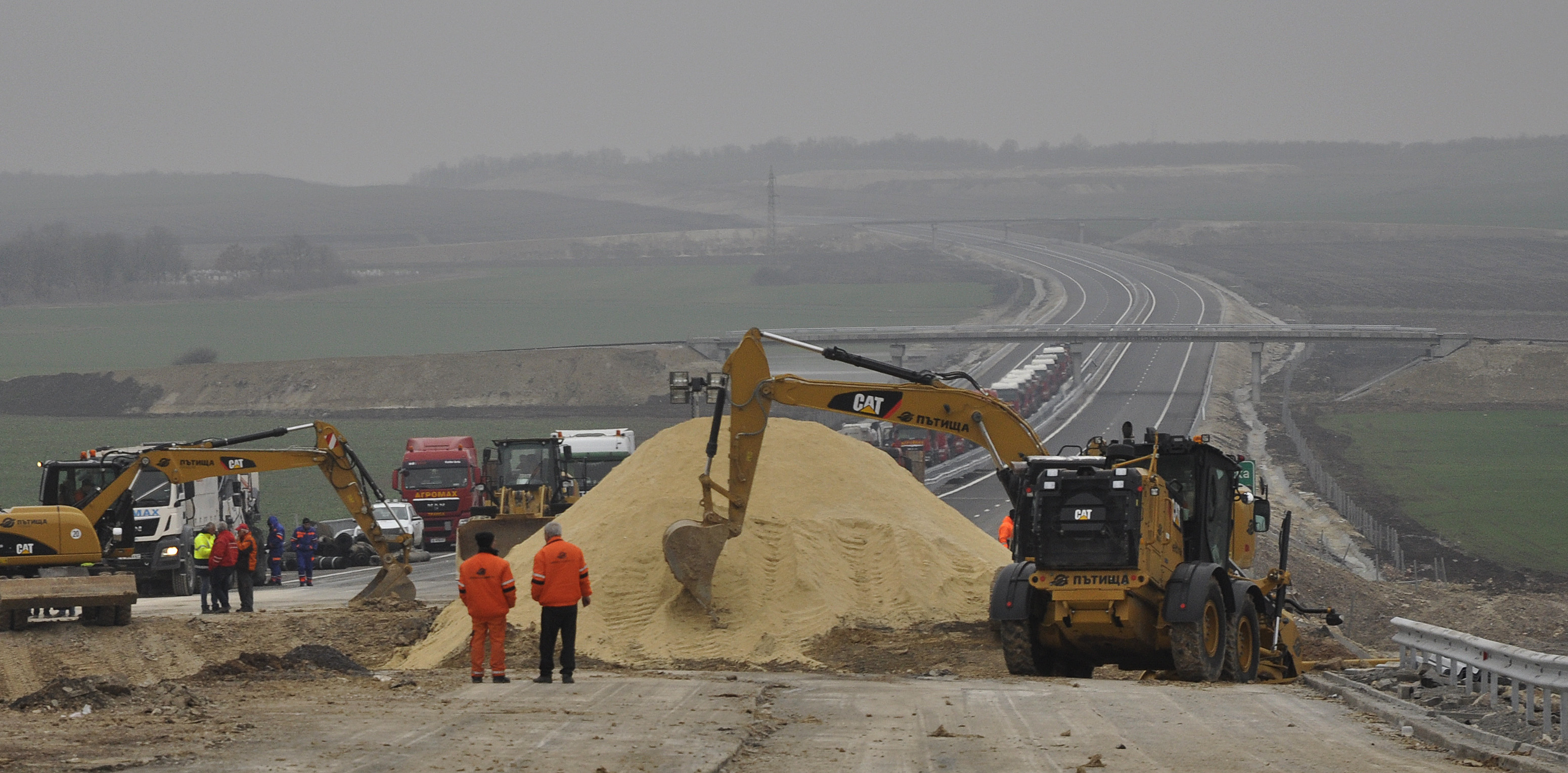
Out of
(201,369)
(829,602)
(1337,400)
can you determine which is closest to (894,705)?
(829,602)

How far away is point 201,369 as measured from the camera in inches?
3627

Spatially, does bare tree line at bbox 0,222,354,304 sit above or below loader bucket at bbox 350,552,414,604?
above

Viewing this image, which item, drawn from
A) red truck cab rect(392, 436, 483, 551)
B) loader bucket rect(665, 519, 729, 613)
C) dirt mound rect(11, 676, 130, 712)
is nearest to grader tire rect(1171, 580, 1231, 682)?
loader bucket rect(665, 519, 729, 613)

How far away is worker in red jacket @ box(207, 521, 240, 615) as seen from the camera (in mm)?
27062

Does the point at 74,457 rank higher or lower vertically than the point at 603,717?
lower

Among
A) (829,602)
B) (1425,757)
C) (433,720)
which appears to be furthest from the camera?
(829,602)

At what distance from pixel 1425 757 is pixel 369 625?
56.1 feet

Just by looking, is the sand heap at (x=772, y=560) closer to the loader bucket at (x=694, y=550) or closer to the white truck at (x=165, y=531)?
the loader bucket at (x=694, y=550)

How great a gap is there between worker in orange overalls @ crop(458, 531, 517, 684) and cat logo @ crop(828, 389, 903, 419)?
16.7ft

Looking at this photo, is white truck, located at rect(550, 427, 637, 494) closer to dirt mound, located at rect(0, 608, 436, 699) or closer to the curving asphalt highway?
the curving asphalt highway

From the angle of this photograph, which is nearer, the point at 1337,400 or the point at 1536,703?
the point at 1536,703

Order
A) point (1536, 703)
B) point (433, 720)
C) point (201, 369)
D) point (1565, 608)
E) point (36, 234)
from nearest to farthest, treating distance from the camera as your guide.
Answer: point (433, 720) → point (1536, 703) → point (1565, 608) → point (201, 369) → point (36, 234)

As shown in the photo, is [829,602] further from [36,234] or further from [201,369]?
[36,234]

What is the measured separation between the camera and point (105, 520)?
2841cm
